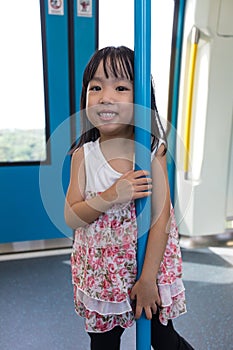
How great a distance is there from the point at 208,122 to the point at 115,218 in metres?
1.72

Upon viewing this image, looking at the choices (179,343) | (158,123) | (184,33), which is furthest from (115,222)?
(184,33)

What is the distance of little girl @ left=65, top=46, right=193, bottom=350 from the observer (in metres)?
0.65

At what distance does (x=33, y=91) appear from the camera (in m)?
2.12

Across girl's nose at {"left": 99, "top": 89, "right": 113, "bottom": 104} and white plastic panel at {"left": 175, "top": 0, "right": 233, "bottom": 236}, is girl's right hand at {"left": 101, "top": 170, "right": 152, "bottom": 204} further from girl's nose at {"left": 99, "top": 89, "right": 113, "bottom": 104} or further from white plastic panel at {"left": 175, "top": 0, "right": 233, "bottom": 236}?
white plastic panel at {"left": 175, "top": 0, "right": 233, "bottom": 236}

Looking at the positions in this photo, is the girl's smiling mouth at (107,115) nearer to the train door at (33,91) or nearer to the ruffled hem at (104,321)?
the ruffled hem at (104,321)

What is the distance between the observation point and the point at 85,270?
0.78 metres

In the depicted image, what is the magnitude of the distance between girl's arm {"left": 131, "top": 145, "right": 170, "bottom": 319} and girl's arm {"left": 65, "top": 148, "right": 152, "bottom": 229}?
0.07 m

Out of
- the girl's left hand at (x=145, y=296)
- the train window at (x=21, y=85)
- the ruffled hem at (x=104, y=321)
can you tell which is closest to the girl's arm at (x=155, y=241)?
the girl's left hand at (x=145, y=296)

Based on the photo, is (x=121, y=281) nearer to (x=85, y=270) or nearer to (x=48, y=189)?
(x=85, y=270)

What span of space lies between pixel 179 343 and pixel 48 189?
53 cm

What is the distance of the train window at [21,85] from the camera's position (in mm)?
2004

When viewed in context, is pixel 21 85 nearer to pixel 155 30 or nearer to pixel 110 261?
pixel 155 30

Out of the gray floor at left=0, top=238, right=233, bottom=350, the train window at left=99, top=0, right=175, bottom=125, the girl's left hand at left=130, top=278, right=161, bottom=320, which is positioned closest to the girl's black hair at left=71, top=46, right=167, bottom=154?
the girl's left hand at left=130, top=278, right=161, bottom=320

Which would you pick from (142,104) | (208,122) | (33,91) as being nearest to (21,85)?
(33,91)
